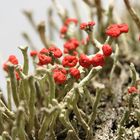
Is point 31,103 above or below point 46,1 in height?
below

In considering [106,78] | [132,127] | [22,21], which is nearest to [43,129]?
[132,127]

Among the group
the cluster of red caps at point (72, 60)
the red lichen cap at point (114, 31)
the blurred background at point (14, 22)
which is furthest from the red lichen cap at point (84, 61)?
the blurred background at point (14, 22)

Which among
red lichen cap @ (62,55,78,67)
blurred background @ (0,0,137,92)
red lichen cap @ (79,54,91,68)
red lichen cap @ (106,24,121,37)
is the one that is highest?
blurred background @ (0,0,137,92)

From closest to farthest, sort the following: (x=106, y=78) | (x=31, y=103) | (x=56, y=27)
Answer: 1. (x=31, y=103)
2. (x=106, y=78)
3. (x=56, y=27)

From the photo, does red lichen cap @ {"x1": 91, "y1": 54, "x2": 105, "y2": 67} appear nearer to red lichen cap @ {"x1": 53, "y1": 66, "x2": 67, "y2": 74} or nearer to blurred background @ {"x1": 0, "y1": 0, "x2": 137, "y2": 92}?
red lichen cap @ {"x1": 53, "y1": 66, "x2": 67, "y2": 74}

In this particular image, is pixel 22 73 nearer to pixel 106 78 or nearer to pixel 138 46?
pixel 106 78

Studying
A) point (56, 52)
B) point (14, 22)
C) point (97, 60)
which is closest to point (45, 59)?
point (56, 52)

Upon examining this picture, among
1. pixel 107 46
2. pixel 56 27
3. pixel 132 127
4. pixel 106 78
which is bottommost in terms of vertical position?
pixel 132 127

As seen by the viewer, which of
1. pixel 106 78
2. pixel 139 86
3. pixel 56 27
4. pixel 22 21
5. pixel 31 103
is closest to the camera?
pixel 31 103

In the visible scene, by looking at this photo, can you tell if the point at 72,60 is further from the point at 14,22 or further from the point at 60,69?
the point at 14,22

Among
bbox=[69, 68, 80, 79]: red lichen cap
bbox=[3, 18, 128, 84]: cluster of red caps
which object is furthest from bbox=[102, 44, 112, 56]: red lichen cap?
bbox=[69, 68, 80, 79]: red lichen cap

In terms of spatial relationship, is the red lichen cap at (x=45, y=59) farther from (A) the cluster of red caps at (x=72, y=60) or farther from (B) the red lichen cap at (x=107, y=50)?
(B) the red lichen cap at (x=107, y=50)
